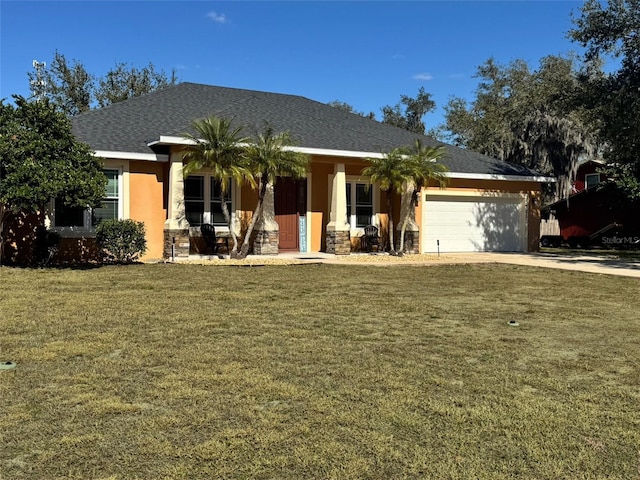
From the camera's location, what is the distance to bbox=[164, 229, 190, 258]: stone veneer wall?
14805 millimetres

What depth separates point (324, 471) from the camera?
2.84m

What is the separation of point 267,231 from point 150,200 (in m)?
3.51

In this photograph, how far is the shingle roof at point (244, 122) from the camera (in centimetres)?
1565

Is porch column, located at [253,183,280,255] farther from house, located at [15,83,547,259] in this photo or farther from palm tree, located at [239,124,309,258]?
palm tree, located at [239,124,309,258]

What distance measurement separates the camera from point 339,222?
56.0 feet

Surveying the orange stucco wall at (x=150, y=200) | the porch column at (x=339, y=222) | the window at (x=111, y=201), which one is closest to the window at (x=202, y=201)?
the orange stucco wall at (x=150, y=200)

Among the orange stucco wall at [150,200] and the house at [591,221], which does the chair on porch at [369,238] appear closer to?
the orange stucco wall at [150,200]

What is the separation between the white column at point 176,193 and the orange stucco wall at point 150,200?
2.17 ft

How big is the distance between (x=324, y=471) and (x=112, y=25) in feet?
72.9

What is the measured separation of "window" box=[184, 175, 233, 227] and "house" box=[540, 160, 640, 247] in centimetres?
1884

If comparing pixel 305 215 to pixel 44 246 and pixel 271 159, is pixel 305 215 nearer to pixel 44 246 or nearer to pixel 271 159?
pixel 271 159

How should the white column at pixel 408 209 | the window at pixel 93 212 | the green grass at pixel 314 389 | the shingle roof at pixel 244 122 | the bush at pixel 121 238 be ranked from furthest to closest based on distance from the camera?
the white column at pixel 408 209 < the shingle roof at pixel 244 122 < the window at pixel 93 212 < the bush at pixel 121 238 < the green grass at pixel 314 389

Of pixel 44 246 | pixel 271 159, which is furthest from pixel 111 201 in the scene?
pixel 271 159

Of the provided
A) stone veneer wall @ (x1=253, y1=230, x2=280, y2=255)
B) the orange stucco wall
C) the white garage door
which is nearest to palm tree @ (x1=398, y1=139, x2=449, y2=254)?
the white garage door
